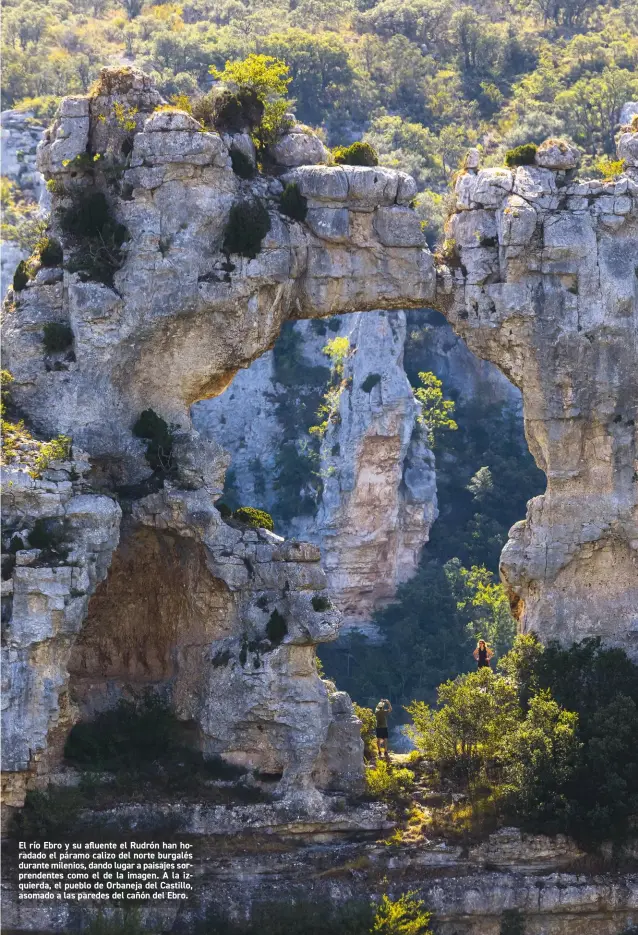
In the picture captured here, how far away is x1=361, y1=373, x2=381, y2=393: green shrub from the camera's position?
3590 inches

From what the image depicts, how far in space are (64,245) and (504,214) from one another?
9400mm

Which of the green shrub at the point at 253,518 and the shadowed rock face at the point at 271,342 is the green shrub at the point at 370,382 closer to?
the shadowed rock face at the point at 271,342

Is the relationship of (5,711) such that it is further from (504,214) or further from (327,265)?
(504,214)

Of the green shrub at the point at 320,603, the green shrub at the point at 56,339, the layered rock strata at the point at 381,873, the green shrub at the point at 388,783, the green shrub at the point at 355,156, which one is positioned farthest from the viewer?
the green shrub at the point at 355,156

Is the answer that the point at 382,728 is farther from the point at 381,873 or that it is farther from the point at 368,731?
the point at 381,873

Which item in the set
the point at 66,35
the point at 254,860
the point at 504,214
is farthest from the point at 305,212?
the point at 66,35

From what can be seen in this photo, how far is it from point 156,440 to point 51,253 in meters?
4.63

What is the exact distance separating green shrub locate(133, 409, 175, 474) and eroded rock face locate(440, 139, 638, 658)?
278 inches

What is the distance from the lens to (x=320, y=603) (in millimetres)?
46062

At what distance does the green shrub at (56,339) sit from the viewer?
46.8 meters

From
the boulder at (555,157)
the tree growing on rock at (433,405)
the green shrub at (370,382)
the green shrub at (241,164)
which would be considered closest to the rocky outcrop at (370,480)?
the green shrub at (370,382)

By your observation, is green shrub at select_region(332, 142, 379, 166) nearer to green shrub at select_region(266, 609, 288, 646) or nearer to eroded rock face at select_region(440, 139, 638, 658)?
eroded rock face at select_region(440, 139, 638, 658)

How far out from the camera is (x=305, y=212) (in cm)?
4828

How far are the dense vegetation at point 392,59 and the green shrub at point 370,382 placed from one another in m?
11.0
